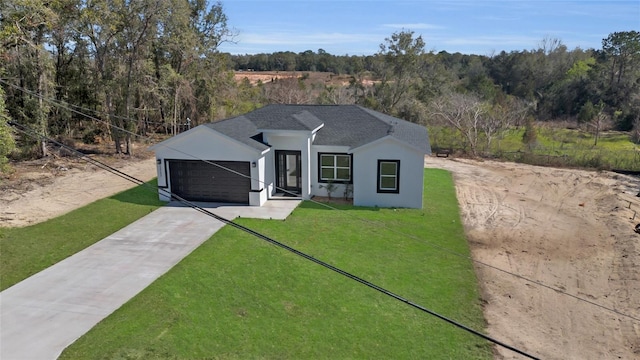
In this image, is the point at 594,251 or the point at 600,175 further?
the point at 600,175

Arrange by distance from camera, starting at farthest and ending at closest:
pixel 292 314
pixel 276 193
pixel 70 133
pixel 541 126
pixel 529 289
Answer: pixel 541 126
pixel 70 133
pixel 276 193
pixel 529 289
pixel 292 314

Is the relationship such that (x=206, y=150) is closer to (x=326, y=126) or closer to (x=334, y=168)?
(x=334, y=168)

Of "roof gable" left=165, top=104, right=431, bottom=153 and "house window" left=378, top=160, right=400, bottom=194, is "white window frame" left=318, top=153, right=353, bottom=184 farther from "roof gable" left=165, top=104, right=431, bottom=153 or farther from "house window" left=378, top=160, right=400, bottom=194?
"house window" left=378, top=160, right=400, bottom=194

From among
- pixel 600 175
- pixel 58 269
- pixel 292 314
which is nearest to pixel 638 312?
pixel 292 314

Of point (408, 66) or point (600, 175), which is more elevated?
point (408, 66)

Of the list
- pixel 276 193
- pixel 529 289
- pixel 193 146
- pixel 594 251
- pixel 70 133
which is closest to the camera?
pixel 529 289

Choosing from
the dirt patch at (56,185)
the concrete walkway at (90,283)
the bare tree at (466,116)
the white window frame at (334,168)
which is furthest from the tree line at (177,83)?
the white window frame at (334,168)

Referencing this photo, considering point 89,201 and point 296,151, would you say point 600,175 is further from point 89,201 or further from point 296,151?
point 89,201

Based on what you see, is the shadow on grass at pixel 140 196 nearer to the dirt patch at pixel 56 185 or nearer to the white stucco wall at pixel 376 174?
the dirt patch at pixel 56 185
